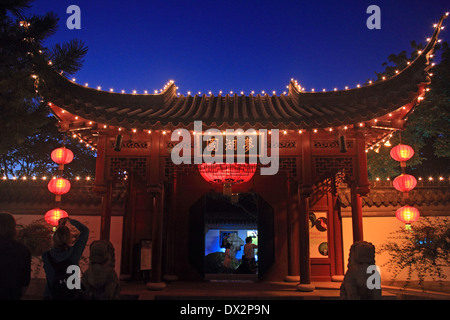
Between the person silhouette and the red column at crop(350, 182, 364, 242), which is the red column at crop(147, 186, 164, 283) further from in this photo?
the red column at crop(350, 182, 364, 242)

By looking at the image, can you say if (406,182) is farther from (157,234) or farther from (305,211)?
(157,234)

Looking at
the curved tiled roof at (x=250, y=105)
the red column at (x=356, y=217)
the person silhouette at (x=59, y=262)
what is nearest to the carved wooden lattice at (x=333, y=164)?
the red column at (x=356, y=217)

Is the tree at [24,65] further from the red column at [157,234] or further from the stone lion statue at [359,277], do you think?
the stone lion statue at [359,277]

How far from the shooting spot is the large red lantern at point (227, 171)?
7562 mm

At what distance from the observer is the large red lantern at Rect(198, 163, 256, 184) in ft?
24.8

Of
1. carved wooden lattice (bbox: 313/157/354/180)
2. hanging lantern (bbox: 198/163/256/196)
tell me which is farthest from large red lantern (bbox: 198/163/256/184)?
carved wooden lattice (bbox: 313/157/354/180)

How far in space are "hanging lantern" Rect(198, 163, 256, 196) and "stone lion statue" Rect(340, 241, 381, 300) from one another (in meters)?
3.34

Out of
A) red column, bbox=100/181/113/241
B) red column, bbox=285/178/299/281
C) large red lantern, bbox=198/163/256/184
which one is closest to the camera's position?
large red lantern, bbox=198/163/256/184

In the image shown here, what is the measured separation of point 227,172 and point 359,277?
3654 millimetres

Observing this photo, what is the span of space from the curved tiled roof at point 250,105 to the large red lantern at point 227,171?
0.85m

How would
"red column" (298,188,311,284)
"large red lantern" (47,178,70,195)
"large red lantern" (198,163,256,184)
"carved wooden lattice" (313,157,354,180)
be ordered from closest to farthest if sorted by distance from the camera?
"red column" (298,188,311,284), "large red lantern" (198,163,256,184), "carved wooden lattice" (313,157,354,180), "large red lantern" (47,178,70,195)

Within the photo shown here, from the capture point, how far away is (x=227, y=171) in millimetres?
7586
